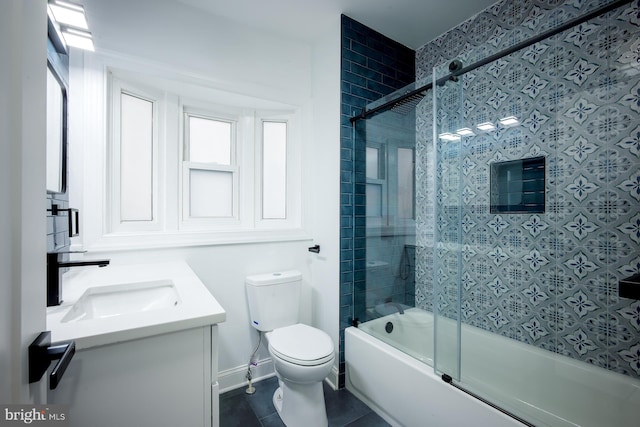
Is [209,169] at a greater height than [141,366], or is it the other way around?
[209,169]

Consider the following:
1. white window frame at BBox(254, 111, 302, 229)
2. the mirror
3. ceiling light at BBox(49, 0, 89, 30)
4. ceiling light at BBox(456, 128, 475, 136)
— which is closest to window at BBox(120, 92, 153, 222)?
the mirror

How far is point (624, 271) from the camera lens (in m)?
1.37

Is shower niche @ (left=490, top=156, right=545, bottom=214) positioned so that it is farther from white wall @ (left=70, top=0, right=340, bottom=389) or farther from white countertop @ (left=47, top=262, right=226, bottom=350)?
white countertop @ (left=47, top=262, right=226, bottom=350)

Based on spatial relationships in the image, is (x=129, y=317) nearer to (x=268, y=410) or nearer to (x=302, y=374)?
(x=302, y=374)

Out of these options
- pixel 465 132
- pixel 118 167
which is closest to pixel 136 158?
pixel 118 167

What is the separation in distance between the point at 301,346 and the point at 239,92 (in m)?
1.76

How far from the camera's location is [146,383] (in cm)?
89

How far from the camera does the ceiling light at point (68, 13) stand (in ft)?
3.97

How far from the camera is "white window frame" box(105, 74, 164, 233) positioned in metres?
1.71

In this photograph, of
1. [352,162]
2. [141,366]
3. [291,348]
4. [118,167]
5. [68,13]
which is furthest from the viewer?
[352,162]

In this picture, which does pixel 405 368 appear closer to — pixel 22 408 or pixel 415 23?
pixel 22 408

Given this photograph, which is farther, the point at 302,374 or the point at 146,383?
the point at 302,374

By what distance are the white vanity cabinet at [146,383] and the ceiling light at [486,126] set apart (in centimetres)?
204

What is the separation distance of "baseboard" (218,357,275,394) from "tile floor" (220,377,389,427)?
40 mm
